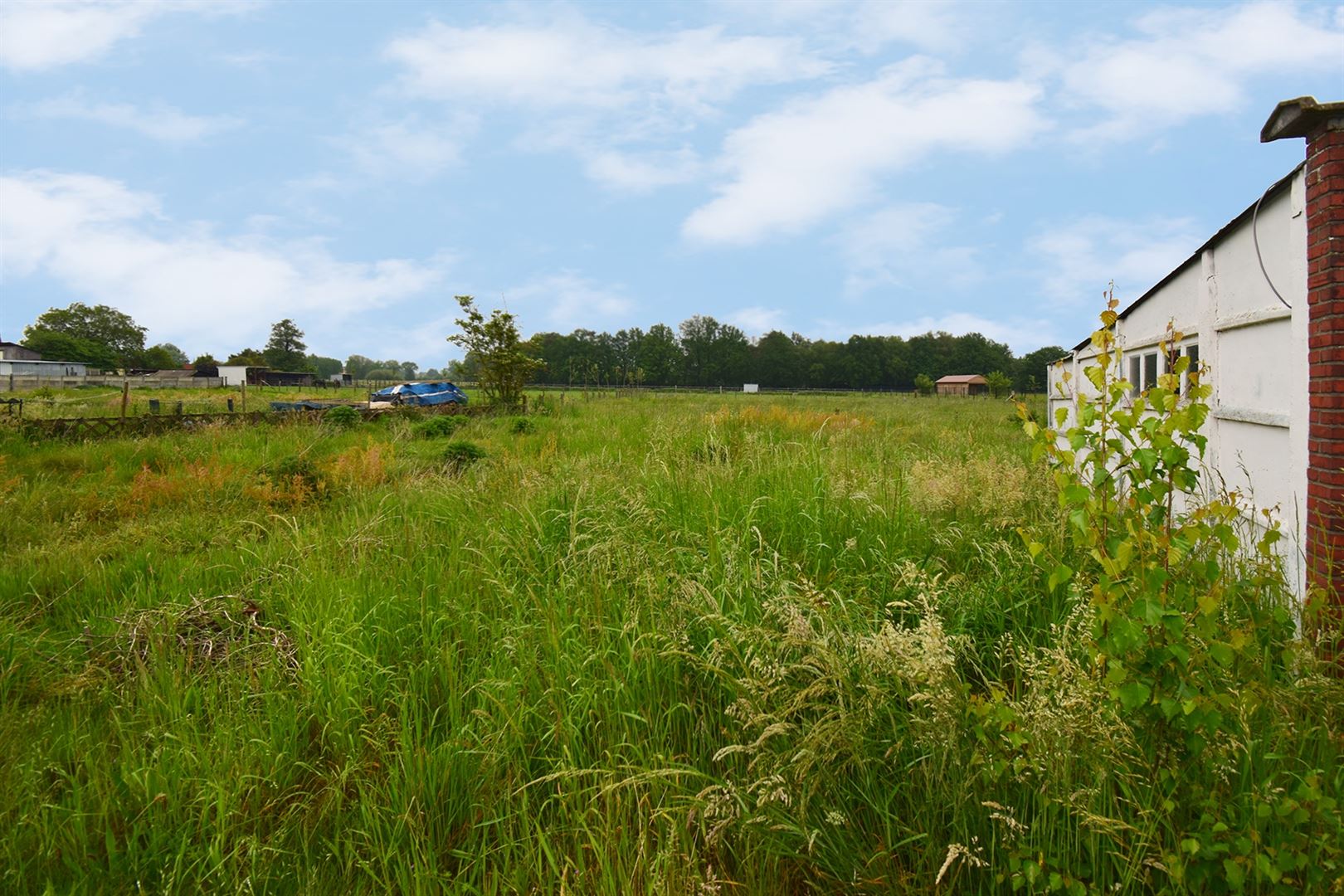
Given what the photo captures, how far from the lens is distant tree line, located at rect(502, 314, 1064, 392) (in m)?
108

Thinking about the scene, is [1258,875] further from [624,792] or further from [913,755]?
[624,792]

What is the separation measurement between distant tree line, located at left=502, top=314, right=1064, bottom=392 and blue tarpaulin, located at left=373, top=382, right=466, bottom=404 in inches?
2868

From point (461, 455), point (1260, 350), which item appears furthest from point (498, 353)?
point (1260, 350)

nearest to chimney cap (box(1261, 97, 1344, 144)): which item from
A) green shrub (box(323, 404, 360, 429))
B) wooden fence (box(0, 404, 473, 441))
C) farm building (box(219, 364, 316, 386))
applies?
green shrub (box(323, 404, 360, 429))

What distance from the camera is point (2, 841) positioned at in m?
2.37

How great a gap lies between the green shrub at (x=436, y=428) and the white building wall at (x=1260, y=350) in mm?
12445

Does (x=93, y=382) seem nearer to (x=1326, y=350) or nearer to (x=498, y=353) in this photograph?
(x=498, y=353)

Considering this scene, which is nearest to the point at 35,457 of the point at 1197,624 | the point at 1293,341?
the point at 1197,624

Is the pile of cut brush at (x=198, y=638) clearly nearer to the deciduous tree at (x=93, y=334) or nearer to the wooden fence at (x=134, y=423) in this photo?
the wooden fence at (x=134, y=423)

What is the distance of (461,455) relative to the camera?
972cm

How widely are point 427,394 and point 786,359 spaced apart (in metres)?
92.4

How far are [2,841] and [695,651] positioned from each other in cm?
249

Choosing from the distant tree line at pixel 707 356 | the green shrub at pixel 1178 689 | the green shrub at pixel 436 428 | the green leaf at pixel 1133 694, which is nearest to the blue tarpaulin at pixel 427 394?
the green shrub at pixel 436 428

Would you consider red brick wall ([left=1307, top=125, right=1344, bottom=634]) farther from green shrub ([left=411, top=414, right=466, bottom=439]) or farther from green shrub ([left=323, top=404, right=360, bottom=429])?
green shrub ([left=323, top=404, right=360, bottom=429])
